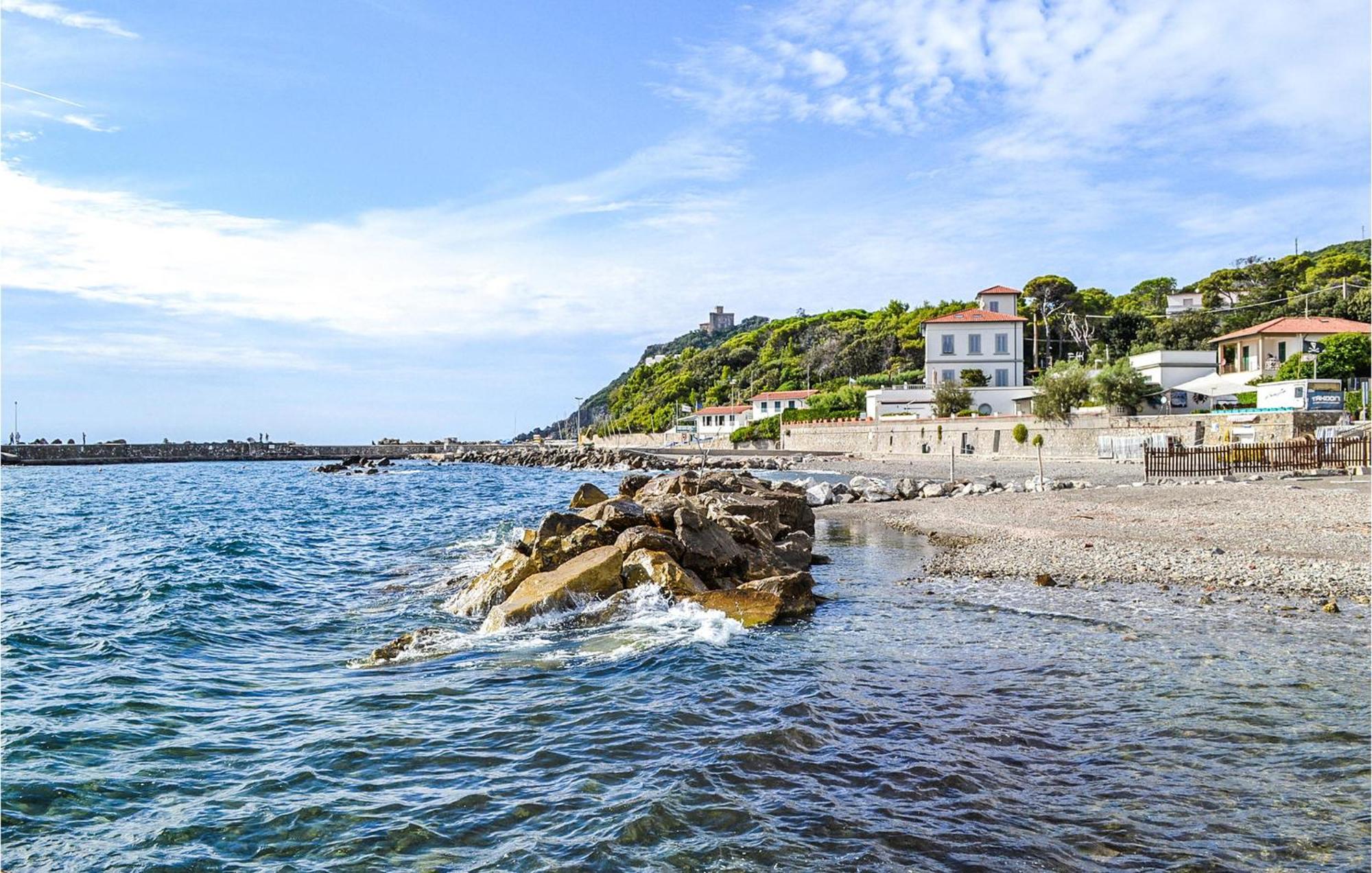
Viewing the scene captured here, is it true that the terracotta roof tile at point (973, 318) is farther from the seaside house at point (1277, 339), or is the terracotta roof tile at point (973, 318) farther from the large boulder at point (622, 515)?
the large boulder at point (622, 515)

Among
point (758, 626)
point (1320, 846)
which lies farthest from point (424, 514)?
point (1320, 846)

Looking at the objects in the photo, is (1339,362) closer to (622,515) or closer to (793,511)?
(793,511)

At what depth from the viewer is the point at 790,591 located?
44.4 feet

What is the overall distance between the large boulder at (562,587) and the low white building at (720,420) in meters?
84.0

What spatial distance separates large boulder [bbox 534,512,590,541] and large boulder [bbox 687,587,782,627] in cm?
373

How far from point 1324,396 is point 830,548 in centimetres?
3337

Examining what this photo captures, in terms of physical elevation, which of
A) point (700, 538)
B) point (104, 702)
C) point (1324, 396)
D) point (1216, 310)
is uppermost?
point (1216, 310)

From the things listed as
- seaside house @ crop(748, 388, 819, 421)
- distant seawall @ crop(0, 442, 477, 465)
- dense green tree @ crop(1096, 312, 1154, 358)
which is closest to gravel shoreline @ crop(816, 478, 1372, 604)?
dense green tree @ crop(1096, 312, 1154, 358)

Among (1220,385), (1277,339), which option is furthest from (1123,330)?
(1220,385)

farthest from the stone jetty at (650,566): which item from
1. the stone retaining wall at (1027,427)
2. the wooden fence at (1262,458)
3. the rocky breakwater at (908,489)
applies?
the stone retaining wall at (1027,427)

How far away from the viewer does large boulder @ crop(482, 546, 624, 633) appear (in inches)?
515

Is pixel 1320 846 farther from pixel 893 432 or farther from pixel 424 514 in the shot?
pixel 893 432

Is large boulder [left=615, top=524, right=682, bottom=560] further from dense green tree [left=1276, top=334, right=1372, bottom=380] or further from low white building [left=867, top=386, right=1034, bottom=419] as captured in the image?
low white building [left=867, top=386, right=1034, bottom=419]

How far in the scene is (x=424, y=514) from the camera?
35.8 meters
